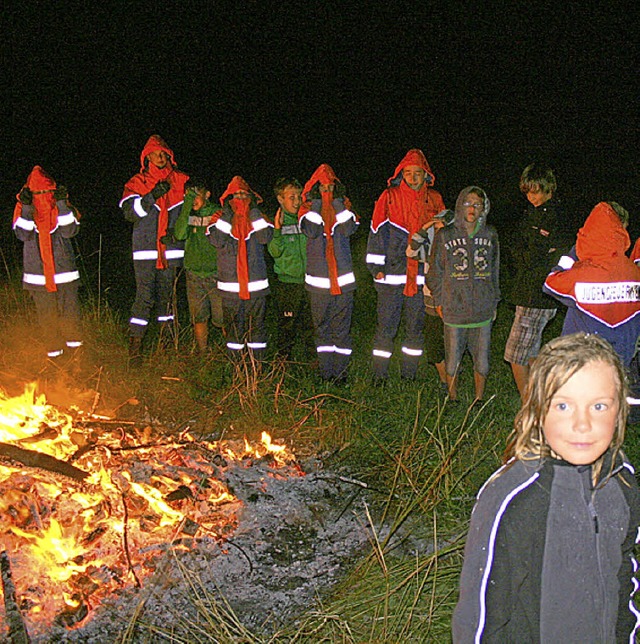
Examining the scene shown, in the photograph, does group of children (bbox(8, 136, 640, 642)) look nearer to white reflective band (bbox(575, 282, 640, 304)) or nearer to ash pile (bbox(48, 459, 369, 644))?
white reflective band (bbox(575, 282, 640, 304))

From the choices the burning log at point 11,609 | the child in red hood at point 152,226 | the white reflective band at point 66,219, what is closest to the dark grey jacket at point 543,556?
the burning log at point 11,609

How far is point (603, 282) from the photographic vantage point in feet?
16.8

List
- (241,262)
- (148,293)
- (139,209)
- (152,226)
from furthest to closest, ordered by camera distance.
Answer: (148,293), (152,226), (139,209), (241,262)

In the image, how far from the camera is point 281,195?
7156 mm

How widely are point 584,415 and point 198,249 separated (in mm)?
5874

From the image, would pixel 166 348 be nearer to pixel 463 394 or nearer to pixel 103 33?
pixel 463 394

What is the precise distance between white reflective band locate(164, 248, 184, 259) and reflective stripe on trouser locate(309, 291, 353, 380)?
147 centimetres

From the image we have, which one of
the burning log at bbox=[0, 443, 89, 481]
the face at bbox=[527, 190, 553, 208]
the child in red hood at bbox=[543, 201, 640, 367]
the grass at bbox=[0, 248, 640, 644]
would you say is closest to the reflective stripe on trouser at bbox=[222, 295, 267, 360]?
the grass at bbox=[0, 248, 640, 644]

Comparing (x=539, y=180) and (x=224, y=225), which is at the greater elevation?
(x=539, y=180)

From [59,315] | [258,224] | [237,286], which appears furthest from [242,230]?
[59,315]

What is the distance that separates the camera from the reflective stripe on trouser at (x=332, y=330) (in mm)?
6988

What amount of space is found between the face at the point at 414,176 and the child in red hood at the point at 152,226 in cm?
222

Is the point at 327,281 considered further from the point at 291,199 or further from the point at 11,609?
the point at 11,609

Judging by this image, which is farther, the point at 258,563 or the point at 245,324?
the point at 245,324
